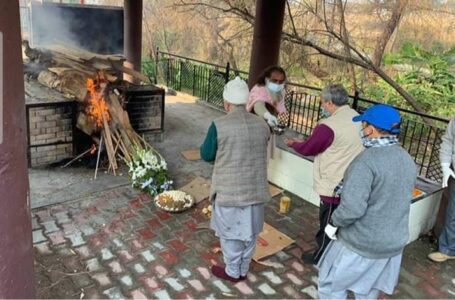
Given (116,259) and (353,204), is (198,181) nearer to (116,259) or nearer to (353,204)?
(116,259)

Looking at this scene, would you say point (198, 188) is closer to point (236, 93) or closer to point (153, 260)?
point (153, 260)

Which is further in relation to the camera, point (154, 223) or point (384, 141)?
point (154, 223)

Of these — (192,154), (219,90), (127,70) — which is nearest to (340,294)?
(192,154)

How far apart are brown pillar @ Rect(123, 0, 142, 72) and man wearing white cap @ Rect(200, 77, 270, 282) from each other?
6498mm

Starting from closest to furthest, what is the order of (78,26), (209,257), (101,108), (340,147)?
(340,147), (209,257), (101,108), (78,26)

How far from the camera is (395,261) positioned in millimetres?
2814

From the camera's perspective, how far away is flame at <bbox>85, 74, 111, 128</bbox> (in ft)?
19.2

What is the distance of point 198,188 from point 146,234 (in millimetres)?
1223

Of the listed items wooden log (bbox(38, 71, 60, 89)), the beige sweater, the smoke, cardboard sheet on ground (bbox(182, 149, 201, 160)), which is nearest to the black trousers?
the beige sweater

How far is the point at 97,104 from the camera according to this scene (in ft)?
19.3

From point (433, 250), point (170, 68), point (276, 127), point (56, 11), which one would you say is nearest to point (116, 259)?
point (276, 127)

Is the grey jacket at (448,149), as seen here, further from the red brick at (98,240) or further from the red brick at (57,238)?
the red brick at (57,238)

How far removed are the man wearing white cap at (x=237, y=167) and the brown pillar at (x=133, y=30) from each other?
6.50 meters

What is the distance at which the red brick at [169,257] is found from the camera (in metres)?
3.90
